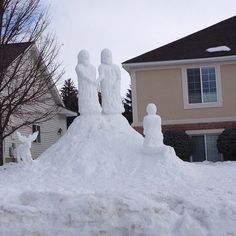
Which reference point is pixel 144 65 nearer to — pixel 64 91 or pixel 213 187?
pixel 213 187

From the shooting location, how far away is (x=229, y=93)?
21.2 metres

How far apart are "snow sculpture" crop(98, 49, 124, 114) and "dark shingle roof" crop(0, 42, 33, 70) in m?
4.08

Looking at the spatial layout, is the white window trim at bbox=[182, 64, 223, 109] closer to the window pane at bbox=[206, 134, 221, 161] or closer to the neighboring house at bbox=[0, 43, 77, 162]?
the window pane at bbox=[206, 134, 221, 161]

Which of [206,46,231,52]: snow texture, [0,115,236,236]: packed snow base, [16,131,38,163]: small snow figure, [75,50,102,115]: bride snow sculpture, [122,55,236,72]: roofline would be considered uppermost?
[206,46,231,52]: snow texture

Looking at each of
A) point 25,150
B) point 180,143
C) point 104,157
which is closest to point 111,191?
point 104,157

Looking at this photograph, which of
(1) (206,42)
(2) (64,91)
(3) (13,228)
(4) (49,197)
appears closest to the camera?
(3) (13,228)

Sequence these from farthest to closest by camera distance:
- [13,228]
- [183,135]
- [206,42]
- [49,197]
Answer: [206,42] → [183,135] → [49,197] → [13,228]

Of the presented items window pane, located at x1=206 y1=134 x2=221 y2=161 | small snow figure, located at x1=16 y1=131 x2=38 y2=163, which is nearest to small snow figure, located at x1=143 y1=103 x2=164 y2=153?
small snow figure, located at x1=16 y1=131 x2=38 y2=163

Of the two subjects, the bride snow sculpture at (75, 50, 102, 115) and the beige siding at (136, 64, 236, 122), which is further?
the beige siding at (136, 64, 236, 122)

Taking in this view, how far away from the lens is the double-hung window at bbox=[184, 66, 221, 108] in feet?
69.9

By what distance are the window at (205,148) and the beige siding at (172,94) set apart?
89 cm

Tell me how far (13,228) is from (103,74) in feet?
21.8

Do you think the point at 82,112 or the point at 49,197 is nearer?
the point at 49,197

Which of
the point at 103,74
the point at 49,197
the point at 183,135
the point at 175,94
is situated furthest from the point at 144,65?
the point at 49,197
